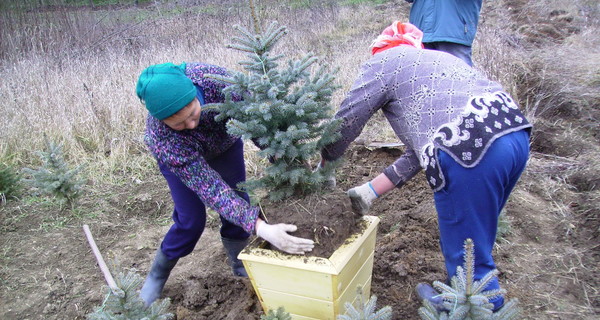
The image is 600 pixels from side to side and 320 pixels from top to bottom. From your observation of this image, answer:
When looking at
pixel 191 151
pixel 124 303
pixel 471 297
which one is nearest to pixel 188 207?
pixel 191 151

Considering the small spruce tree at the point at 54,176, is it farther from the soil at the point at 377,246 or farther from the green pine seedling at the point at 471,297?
the green pine seedling at the point at 471,297

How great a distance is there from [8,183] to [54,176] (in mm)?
906

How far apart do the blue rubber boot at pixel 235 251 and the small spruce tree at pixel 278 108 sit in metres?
0.90

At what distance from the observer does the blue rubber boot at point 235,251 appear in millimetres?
2891

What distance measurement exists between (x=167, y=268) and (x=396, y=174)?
5.22ft

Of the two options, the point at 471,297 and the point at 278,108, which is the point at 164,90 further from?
the point at 471,297

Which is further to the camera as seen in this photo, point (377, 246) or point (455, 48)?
point (455, 48)

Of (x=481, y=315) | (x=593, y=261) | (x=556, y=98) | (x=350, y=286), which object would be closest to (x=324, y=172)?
(x=350, y=286)

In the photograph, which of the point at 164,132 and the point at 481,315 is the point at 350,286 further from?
the point at 164,132

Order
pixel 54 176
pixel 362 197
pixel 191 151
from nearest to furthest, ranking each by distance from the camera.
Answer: pixel 191 151 → pixel 362 197 → pixel 54 176

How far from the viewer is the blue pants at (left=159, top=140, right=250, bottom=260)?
2426 millimetres

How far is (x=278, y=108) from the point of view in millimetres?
1905

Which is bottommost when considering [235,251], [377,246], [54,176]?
[377,246]

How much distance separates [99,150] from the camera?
4879 millimetres
